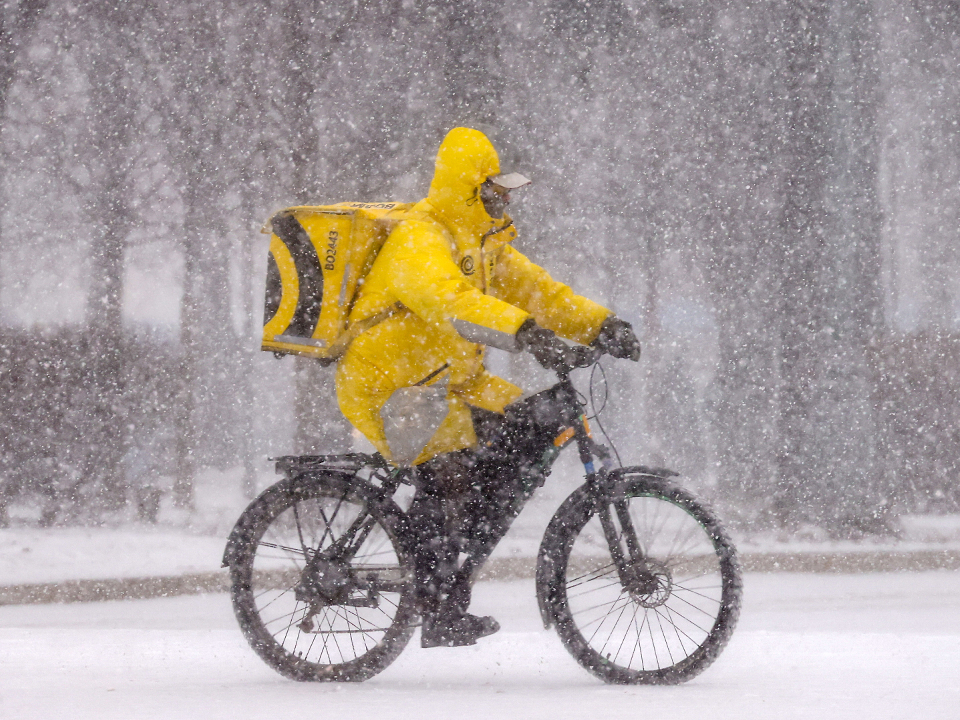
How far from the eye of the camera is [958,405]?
7.65m

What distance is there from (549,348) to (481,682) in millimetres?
1334

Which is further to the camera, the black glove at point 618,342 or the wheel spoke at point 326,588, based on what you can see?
the wheel spoke at point 326,588

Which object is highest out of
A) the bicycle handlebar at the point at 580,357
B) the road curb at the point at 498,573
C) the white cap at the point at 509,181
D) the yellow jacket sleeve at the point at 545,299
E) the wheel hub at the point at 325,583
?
the white cap at the point at 509,181

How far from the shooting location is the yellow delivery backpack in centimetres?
322

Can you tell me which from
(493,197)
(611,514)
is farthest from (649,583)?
(493,197)

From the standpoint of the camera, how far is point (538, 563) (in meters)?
3.25

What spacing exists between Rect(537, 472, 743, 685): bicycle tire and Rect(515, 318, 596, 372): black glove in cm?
47

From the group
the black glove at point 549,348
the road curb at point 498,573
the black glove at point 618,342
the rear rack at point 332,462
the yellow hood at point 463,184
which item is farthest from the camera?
the road curb at point 498,573

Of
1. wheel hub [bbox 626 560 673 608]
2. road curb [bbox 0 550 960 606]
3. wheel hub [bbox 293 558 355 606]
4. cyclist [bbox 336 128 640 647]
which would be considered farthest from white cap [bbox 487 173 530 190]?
road curb [bbox 0 550 960 606]

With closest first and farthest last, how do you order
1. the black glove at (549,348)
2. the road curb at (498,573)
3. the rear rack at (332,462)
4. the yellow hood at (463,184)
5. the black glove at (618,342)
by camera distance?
the black glove at (549,348) < the black glove at (618,342) < the yellow hood at (463,184) < the rear rack at (332,462) < the road curb at (498,573)

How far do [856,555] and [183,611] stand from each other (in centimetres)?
449

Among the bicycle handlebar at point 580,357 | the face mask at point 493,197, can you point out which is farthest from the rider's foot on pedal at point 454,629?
the face mask at point 493,197

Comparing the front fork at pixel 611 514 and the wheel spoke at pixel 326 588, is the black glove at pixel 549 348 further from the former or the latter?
the wheel spoke at pixel 326 588

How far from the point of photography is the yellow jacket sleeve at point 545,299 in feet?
11.1
